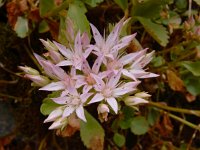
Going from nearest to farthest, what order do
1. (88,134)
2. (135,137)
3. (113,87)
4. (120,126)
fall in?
(113,87) → (88,134) → (120,126) → (135,137)

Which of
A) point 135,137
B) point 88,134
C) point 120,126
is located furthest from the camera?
point 135,137

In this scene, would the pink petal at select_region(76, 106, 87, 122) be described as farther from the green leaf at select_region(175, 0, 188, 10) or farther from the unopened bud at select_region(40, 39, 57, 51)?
the green leaf at select_region(175, 0, 188, 10)

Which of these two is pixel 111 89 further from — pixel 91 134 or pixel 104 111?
pixel 91 134

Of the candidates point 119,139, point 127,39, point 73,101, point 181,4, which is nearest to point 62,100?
point 73,101

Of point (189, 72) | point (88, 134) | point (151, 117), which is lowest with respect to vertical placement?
point (151, 117)

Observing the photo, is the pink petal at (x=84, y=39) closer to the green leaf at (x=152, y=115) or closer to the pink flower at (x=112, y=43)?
the pink flower at (x=112, y=43)

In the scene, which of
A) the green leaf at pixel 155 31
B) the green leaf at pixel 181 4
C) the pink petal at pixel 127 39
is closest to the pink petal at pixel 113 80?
the pink petal at pixel 127 39

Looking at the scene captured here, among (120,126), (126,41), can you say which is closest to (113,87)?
(126,41)

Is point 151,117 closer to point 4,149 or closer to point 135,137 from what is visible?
point 135,137
